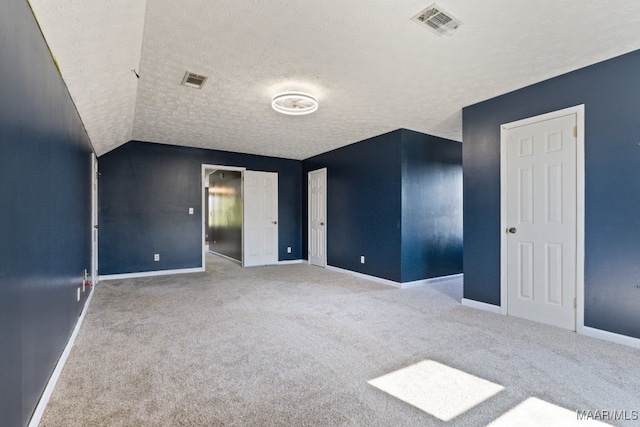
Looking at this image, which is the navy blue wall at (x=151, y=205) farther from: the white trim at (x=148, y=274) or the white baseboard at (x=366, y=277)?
the white baseboard at (x=366, y=277)

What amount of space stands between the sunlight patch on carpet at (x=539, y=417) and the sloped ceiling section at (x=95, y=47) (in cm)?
300

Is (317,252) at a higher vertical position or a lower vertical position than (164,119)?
lower

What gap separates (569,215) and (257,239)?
5.16 m

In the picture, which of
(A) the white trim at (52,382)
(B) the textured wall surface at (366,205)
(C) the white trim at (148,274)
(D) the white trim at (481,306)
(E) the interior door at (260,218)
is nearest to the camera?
(A) the white trim at (52,382)

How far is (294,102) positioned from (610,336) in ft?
11.6

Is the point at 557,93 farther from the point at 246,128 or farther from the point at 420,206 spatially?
the point at 246,128

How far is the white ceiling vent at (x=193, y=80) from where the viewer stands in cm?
289

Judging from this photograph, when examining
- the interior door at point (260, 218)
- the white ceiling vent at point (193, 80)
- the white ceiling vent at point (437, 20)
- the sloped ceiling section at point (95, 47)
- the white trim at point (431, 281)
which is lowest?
the white trim at point (431, 281)

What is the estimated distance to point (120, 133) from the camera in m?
4.48

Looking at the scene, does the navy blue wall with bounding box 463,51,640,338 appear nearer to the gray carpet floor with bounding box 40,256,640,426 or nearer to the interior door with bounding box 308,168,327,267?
the gray carpet floor with bounding box 40,256,640,426

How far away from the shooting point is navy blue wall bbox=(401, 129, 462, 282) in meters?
4.64

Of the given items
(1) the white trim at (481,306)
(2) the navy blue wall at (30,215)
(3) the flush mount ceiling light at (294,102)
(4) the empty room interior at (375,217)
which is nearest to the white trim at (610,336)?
(4) the empty room interior at (375,217)

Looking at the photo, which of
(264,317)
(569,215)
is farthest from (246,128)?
(569,215)

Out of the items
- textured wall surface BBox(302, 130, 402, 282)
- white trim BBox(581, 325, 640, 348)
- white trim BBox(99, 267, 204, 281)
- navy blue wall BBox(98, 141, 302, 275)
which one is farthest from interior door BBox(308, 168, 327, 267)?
white trim BBox(581, 325, 640, 348)
